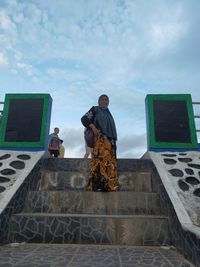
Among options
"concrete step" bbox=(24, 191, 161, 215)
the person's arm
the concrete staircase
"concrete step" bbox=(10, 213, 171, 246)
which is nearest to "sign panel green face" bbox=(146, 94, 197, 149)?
the concrete staircase

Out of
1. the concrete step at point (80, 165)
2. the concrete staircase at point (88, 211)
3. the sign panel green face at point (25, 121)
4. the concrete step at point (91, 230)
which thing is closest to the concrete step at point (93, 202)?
the concrete staircase at point (88, 211)

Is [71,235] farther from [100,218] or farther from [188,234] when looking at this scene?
[188,234]

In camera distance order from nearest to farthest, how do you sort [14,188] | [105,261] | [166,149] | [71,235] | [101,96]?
[105,261]
[71,235]
[14,188]
[101,96]
[166,149]

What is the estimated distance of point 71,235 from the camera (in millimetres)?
3301

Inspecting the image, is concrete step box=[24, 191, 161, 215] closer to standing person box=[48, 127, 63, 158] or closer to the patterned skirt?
the patterned skirt

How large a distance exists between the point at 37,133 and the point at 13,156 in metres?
1.28

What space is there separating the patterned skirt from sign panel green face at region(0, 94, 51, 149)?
7.23 ft

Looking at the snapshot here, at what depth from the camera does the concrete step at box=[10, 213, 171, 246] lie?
10.7ft

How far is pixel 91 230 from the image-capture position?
3301mm

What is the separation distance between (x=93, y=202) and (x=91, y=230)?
73 centimetres

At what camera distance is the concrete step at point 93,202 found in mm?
3945

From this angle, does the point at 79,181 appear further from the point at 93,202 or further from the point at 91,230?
the point at 91,230

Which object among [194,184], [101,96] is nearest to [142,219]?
[194,184]

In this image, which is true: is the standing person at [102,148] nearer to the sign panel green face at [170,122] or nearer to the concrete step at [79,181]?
the concrete step at [79,181]
